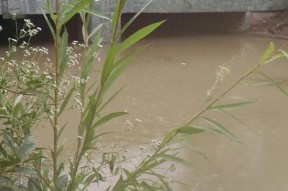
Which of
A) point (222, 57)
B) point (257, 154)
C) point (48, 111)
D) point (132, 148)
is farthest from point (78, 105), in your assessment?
point (222, 57)

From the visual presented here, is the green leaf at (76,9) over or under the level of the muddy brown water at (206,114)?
over

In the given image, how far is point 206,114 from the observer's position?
2865 mm

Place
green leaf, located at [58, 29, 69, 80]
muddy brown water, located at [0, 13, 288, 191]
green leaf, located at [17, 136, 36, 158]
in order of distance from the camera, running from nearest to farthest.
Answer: green leaf, located at [17, 136, 36, 158] → green leaf, located at [58, 29, 69, 80] → muddy brown water, located at [0, 13, 288, 191]

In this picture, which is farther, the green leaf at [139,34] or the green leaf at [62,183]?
the green leaf at [62,183]

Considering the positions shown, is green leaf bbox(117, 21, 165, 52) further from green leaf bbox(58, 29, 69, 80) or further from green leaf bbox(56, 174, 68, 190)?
green leaf bbox(56, 174, 68, 190)

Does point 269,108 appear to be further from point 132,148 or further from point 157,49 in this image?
point 157,49

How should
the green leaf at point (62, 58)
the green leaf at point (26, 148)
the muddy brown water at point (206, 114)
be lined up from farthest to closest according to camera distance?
the muddy brown water at point (206, 114) → the green leaf at point (62, 58) → the green leaf at point (26, 148)

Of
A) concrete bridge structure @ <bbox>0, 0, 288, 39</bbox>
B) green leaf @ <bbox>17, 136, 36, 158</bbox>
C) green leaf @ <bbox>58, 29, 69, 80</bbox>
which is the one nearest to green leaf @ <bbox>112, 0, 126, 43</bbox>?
green leaf @ <bbox>58, 29, 69, 80</bbox>

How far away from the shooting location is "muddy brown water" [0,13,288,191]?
6.48 ft

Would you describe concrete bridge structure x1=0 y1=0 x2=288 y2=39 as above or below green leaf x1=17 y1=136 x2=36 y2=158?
below

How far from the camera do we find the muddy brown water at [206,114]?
1976 mm

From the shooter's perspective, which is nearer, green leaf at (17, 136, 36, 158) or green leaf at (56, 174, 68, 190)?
green leaf at (17, 136, 36, 158)

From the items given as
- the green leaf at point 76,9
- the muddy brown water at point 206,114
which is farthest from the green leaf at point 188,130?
the green leaf at point 76,9

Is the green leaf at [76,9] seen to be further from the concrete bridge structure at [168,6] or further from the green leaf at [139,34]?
the concrete bridge structure at [168,6]
